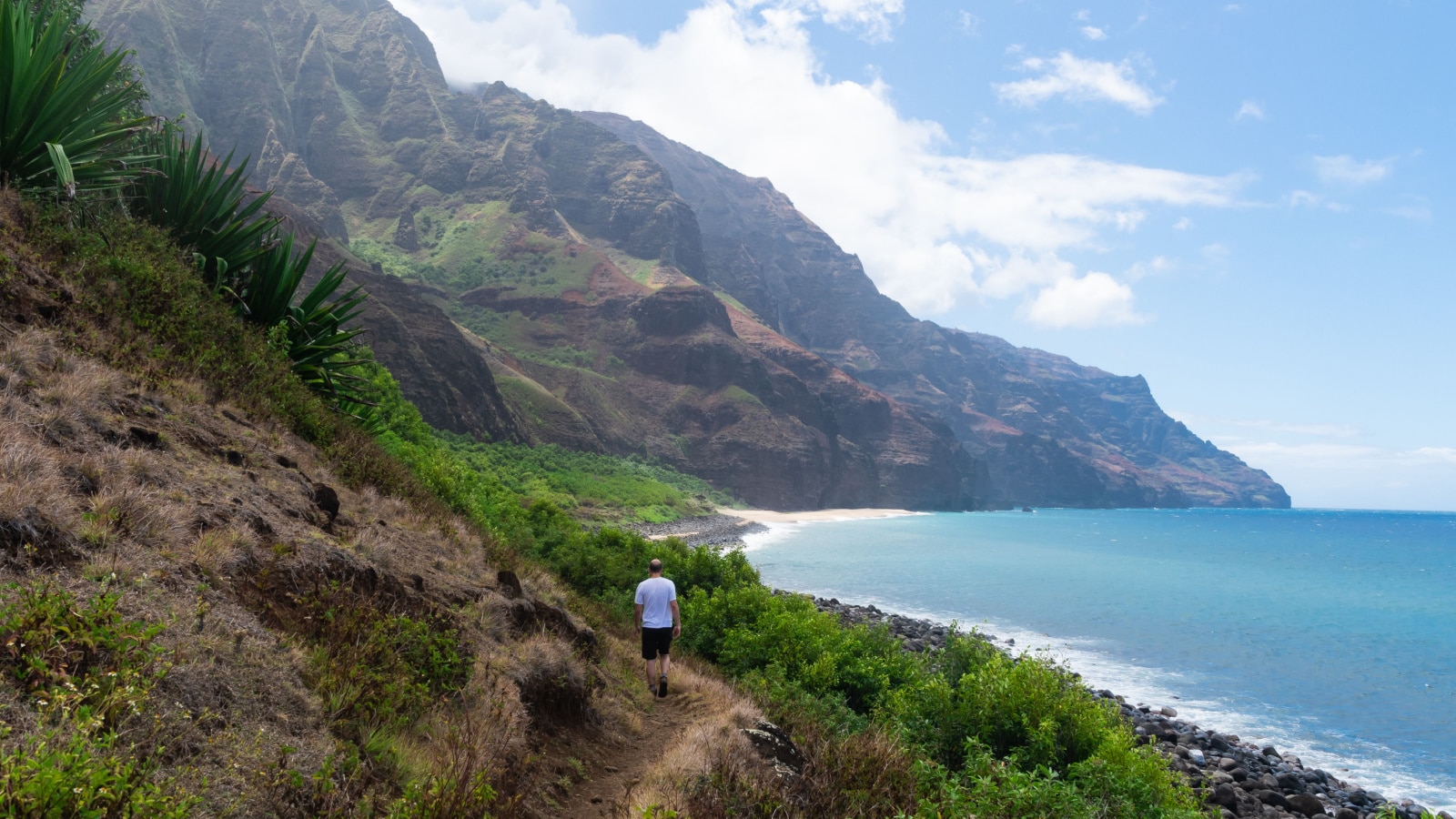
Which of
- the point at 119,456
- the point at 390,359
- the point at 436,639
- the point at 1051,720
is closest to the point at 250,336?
the point at 119,456

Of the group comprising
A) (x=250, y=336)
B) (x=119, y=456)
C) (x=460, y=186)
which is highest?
(x=460, y=186)

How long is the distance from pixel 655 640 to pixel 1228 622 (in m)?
38.0

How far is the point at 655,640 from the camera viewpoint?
30.9 feet

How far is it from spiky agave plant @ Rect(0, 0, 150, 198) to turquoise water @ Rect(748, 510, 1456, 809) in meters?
25.3

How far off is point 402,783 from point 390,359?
62402 millimetres

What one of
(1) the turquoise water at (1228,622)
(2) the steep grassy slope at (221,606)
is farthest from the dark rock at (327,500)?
(1) the turquoise water at (1228,622)

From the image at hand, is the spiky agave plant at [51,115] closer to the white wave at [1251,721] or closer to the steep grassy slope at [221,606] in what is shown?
the steep grassy slope at [221,606]

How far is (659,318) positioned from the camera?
124875 millimetres

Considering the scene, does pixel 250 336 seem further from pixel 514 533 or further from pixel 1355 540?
pixel 1355 540

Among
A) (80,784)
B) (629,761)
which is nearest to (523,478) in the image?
(629,761)

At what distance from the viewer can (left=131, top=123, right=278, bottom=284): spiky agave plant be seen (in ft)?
30.8

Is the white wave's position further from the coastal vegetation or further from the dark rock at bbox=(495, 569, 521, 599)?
the dark rock at bbox=(495, 569, 521, 599)

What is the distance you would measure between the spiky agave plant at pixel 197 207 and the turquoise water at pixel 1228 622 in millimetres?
24352

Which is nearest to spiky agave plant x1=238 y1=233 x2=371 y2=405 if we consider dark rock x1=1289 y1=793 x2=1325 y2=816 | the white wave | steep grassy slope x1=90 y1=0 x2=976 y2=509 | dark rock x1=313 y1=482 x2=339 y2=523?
dark rock x1=313 y1=482 x2=339 y2=523
